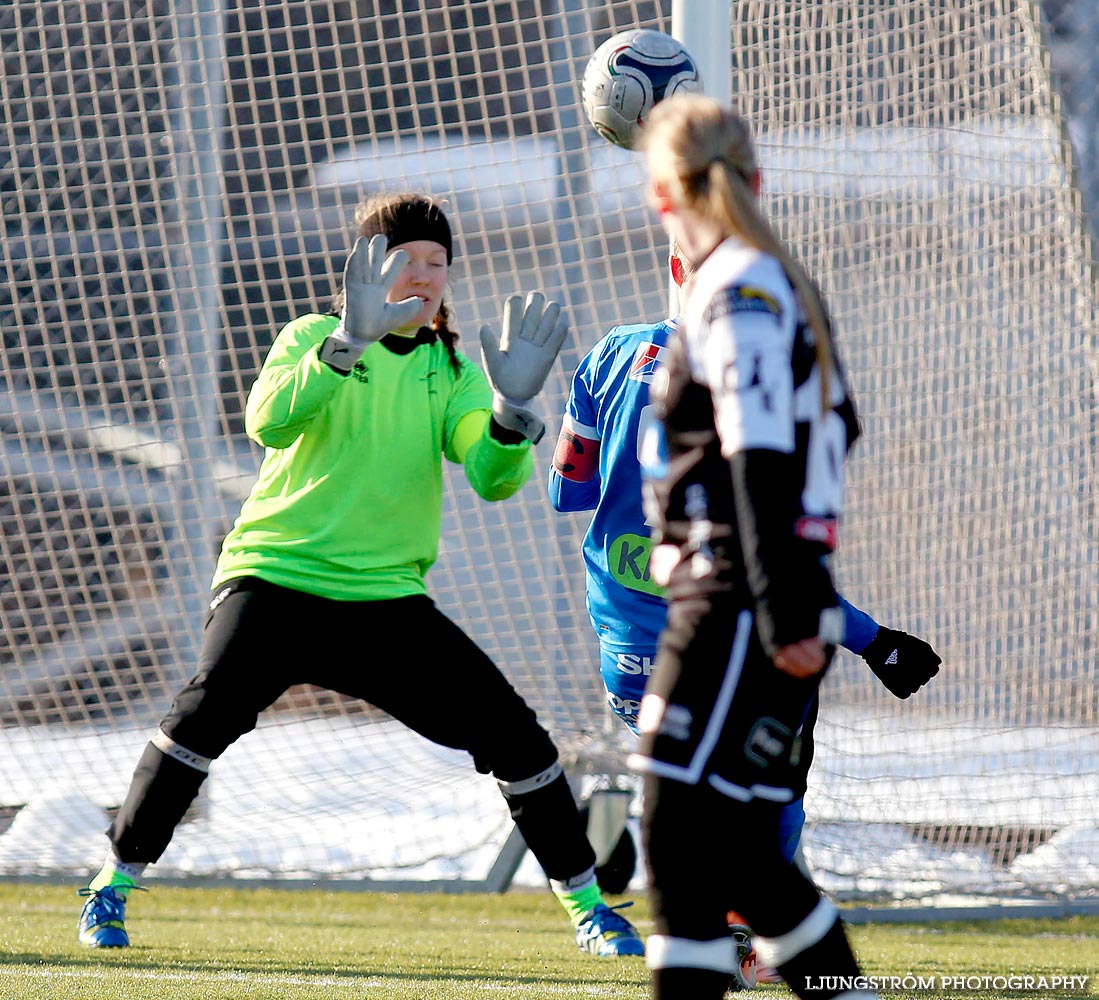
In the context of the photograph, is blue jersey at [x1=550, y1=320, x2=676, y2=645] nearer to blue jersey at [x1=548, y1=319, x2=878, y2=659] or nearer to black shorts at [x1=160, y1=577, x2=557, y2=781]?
blue jersey at [x1=548, y1=319, x2=878, y2=659]

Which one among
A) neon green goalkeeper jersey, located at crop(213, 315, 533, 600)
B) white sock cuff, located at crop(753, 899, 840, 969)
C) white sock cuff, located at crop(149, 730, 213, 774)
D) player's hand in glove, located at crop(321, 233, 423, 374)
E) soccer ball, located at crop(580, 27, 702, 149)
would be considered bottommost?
white sock cuff, located at crop(149, 730, 213, 774)

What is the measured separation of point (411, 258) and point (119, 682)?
2490 millimetres

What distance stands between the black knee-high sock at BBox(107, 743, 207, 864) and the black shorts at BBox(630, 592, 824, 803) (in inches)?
64.2

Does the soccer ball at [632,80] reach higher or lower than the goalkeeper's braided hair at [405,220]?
higher

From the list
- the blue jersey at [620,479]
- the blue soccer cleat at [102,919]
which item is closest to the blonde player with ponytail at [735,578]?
the blue jersey at [620,479]

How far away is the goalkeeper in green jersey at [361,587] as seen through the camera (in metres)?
3.24

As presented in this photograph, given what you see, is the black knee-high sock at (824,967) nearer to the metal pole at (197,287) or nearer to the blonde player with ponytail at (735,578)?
the blonde player with ponytail at (735,578)

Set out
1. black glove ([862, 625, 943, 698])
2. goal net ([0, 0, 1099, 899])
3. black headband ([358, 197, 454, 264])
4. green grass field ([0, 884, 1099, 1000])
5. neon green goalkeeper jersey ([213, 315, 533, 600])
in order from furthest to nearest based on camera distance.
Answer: goal net ([0, 0, 1099, 899])
black headband ([358, 197, 454, 264])
neon green goalkeeper jersey ([213, 315, 533, 600])
green grass field ([0, 884, 1099, 1000])
black glove ([862, 625, 943, 698])

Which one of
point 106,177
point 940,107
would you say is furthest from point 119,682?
point 940,107

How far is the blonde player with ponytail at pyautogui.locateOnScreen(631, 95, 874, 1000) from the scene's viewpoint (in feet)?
5.94

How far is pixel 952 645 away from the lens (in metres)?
4.84

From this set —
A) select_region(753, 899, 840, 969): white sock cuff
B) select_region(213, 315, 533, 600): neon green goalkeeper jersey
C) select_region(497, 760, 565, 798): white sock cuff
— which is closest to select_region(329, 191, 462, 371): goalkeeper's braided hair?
select_region(213, 315, 533, 600): neon green goalkeeper jersey

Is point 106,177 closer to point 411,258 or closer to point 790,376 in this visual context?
point 411,258

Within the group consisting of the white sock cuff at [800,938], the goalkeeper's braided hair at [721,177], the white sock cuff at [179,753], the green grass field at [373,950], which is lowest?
the green grass field at [373,950]
